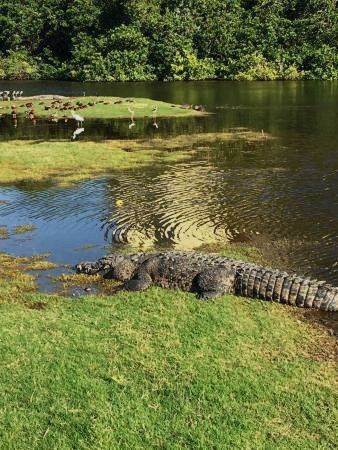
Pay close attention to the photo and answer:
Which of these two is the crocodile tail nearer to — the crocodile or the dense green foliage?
the crocodile

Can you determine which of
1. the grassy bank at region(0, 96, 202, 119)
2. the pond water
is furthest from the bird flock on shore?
the pond water

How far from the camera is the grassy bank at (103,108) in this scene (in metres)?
41.7

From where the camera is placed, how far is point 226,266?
1129 centimetres

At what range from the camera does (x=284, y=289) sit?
10.8 meters

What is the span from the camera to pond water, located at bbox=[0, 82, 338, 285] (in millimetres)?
14789

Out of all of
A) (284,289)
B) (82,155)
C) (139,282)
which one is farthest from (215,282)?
(82,155)

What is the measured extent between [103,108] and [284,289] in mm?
35790

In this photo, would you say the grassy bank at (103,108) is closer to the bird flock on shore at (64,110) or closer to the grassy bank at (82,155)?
the bird flock on shore at (64,110)

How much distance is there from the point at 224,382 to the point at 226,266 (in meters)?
3.66

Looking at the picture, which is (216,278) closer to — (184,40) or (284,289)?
(284,289)

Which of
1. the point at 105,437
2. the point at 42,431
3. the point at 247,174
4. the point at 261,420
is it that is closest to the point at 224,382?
the point at 261,420

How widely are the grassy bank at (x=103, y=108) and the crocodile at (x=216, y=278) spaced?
29940 mm

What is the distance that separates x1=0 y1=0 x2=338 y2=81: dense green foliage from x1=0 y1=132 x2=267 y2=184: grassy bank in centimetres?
5475

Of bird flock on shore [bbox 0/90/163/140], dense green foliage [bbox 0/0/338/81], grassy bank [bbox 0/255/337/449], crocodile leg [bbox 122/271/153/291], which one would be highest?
dense green foliage [bbox 0/0/338/81]
